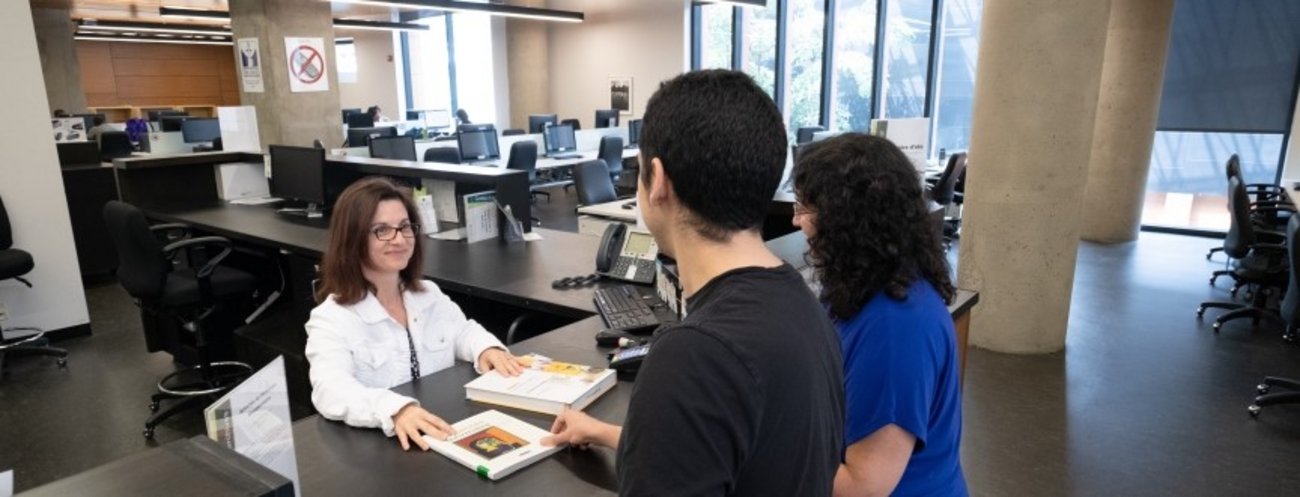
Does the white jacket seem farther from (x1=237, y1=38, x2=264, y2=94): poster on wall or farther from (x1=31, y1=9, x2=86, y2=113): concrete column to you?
(x1=31, y1=9, x2=86, y2=113): concrete column

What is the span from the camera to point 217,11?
1095cm

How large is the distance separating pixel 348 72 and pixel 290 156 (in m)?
13.4

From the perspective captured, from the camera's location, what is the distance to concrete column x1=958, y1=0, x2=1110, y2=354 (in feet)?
12.5

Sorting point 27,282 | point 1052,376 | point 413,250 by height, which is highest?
point 413,250

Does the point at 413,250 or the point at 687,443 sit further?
the point at 413,250

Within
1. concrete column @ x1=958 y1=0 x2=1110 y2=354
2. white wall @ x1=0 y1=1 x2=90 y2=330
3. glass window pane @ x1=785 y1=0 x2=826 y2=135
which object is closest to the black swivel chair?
white wall @ x1=0 y1=1 x2=90 y2=330

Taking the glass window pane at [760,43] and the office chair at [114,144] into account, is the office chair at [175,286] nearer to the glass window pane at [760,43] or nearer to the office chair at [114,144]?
the office chair at [114,144]

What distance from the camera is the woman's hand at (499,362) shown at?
1.77 meters

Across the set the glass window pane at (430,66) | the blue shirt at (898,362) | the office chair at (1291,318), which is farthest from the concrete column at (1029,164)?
the glass window pane at (430,66)

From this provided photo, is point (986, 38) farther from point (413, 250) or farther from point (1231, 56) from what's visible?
point (1231, 56)

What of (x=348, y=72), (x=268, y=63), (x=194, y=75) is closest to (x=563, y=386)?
(x=268, y=63)

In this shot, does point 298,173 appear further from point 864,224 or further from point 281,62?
point 864,224

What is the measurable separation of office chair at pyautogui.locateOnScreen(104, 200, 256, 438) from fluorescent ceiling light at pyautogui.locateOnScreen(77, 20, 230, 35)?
12026mm

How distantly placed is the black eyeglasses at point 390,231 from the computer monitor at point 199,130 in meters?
8.79
